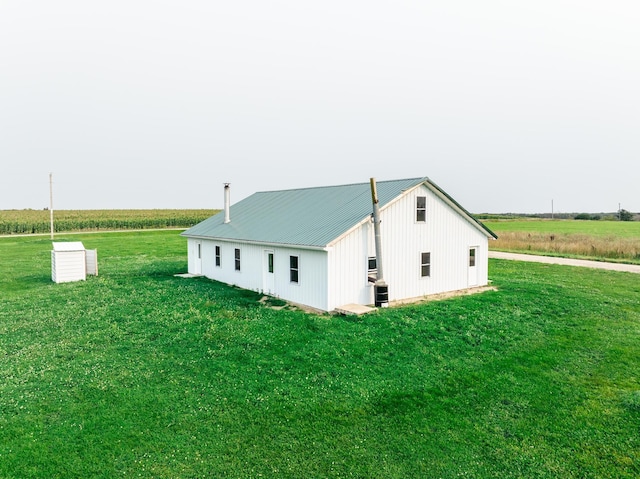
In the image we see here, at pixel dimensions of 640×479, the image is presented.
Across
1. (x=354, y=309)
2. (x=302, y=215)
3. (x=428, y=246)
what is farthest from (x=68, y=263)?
(x=428, y=246)

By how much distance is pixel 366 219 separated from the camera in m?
16.9

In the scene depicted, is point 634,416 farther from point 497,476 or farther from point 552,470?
point 497,476

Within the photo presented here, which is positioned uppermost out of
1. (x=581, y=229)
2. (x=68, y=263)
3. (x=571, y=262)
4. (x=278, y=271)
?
(x=581, y=229)

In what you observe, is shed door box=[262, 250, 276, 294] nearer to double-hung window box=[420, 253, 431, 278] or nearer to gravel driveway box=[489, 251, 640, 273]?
double-hung window box=[420, 253, 431, 278]

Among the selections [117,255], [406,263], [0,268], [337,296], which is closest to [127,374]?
[337,296]

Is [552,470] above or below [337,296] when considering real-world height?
below

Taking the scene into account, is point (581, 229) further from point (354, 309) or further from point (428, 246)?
point (354, 309)

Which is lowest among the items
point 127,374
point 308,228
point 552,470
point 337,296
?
point 552,470

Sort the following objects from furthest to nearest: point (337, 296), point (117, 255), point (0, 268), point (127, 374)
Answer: point (117, 255) → point (0, 268) → point (337, 296) → point (127, 374)

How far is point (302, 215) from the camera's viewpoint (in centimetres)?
2081

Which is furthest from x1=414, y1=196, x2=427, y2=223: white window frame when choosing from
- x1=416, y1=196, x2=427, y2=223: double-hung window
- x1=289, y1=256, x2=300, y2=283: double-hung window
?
x1=289, y1=256, x2=300, y2=283: double-hung window

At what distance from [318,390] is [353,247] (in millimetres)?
7414

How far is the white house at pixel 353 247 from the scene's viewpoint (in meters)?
16.6

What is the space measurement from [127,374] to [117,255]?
29.1 m
